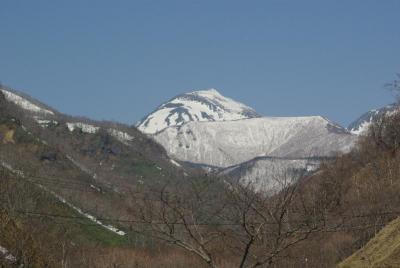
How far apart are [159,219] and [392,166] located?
70.8m

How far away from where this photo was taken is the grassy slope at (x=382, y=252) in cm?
3198

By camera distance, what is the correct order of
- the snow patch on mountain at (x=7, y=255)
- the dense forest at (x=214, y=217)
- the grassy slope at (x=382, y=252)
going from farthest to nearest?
the snow patch on mountain at (x=7, y=255)
the grassy slope at (x=382, y=252)
the dense forest at (x=214, y=217)

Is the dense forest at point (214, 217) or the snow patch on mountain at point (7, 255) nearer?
the dense forest at point (214, 217)

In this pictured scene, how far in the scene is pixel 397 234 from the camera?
36625 mm

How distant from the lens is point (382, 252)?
35.4m

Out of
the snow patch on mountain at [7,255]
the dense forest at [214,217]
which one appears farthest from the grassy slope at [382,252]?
the snow patch on mountain at [7,255]

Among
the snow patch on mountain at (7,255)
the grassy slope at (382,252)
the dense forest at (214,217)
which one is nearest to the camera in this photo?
the dense forest at (214,217)

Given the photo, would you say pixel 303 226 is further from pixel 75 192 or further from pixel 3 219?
pixel 75 192

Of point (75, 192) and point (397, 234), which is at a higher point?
point (75, 192)

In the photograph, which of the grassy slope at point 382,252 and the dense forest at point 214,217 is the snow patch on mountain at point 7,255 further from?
the grassy slope at point 382,252

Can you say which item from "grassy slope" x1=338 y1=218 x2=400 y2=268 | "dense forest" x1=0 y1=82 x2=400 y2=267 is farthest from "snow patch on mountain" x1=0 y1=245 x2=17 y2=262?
"grassy slope" x1=338 y1=218 x2=400 y2=268

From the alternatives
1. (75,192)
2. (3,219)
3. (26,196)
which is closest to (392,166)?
(26,196)

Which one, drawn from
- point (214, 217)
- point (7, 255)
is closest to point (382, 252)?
point (214, 217)

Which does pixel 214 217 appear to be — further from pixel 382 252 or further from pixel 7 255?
pixel 7 255
